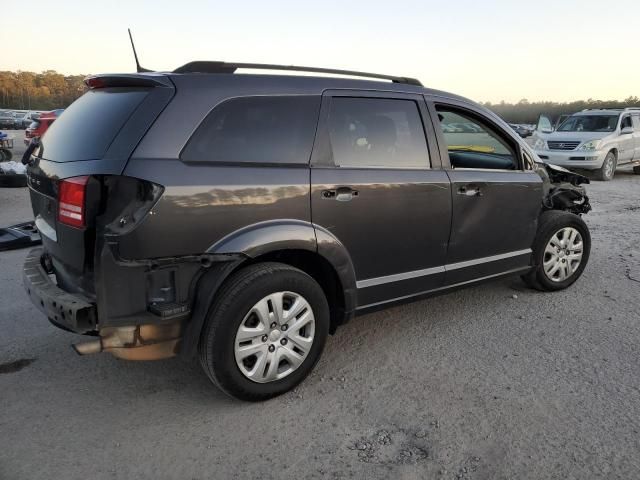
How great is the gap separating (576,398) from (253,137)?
2.39 metres

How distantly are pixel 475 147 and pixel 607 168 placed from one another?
10.4 metres

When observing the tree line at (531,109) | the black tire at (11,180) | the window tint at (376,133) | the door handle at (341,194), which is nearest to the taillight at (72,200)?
the door handle at (341,194)

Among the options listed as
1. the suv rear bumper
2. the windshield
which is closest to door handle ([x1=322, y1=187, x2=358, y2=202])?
the suv rear bumper

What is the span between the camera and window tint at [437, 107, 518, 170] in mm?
3869

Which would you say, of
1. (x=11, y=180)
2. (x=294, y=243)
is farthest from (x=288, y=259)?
(x=11, y=180)

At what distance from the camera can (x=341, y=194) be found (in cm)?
311

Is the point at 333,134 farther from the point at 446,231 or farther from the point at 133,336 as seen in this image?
the point at 133,336

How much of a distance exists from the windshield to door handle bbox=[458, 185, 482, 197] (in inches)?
477

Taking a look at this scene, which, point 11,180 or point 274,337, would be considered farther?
point 11,180

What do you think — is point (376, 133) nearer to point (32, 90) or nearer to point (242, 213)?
point (242, 213)

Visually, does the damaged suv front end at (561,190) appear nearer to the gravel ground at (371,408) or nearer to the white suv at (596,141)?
the gravel ground at (371,408)

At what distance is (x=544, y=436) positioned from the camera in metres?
2.64

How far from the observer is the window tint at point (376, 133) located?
3.21m

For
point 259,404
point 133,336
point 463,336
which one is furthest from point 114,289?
point 463,336
